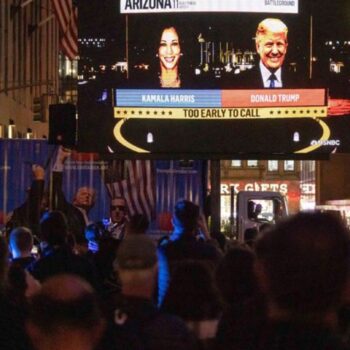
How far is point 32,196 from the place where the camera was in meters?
Answer: 18.0

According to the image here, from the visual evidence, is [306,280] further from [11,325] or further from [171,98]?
[171,98]

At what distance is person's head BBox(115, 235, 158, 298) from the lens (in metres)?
4.30

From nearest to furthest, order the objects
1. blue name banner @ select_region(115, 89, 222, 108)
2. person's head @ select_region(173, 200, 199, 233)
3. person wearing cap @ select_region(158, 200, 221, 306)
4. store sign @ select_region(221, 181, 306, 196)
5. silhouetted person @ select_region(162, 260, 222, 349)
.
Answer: silhouetted person @ select_region(162, 260, 222, 349) < person wearing cap @ select_region(158, 200, 221, 306) < person's head @ select_region(173, 200, 199, 233) < blue name banner @ select_region(115, 89, 222, 108) < store sign @ select_region(221, 181, 306, 196)

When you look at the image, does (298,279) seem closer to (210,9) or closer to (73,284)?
(73,284)

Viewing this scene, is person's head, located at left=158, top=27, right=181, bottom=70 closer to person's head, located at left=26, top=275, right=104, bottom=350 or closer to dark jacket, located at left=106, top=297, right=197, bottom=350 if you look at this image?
dark jacket, located at left=106, top=297, right=197, bottom=350

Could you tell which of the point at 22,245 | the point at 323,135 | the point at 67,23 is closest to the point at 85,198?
the point at 323,135

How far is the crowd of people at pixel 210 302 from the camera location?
288 centimetres

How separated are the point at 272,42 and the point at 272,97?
1059 mm

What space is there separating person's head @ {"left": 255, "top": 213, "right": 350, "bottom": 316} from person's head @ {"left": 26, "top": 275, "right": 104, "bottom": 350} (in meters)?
0.71

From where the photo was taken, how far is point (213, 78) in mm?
18312

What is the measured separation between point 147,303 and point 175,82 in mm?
14221

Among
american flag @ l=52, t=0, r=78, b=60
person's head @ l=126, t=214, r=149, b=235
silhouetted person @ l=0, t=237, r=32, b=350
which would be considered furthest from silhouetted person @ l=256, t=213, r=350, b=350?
american flag @ l=52, t=0, r=78, b=60

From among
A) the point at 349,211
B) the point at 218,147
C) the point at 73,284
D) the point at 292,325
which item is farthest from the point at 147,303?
the point at 349,211

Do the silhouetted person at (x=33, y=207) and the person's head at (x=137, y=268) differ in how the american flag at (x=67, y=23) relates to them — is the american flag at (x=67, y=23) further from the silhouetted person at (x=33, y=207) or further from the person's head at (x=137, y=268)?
the person's head at (x=137, y=268)
